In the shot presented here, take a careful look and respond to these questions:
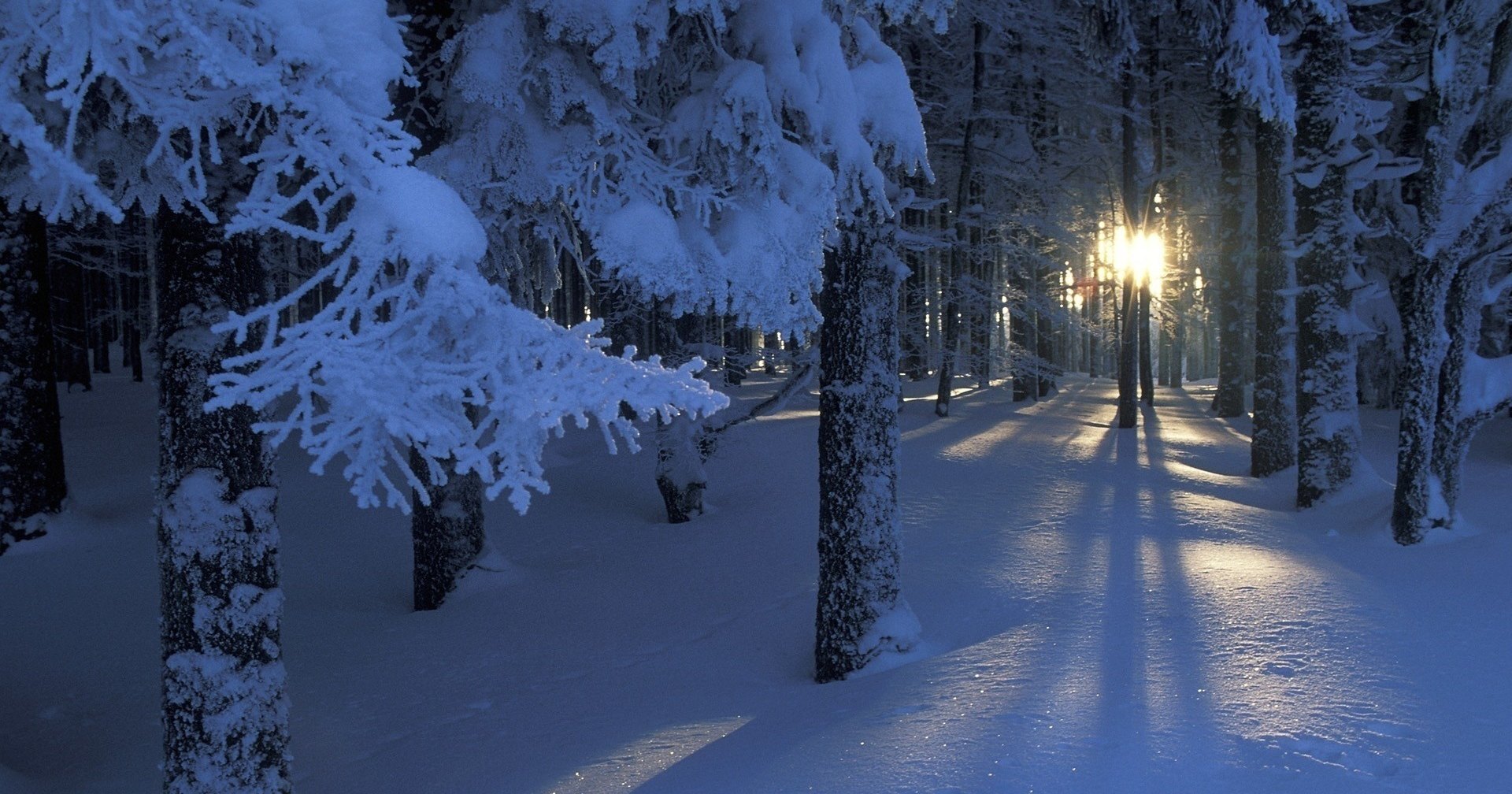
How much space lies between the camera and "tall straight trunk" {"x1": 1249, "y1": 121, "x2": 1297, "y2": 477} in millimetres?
12227

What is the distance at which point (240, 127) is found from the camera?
3764mm

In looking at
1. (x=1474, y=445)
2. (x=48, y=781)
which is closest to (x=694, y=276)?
(x=48, y=781)

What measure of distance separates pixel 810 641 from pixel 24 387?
9059mm

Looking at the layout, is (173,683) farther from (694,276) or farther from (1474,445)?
(1474,445)

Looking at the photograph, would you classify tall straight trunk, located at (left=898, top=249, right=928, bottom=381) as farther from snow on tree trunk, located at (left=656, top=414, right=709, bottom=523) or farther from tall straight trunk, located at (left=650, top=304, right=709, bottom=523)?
snow on tree trunk, located at (left=656, top=414, right=709, bottom=523)

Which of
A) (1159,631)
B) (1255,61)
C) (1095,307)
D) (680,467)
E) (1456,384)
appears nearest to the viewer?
(1159,631)

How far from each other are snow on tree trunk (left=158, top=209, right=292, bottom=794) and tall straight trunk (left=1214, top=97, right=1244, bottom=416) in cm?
1553

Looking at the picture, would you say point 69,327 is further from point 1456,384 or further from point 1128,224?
point 1456,384

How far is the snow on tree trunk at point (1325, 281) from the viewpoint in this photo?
32.7ft

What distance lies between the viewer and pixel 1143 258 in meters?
18.3

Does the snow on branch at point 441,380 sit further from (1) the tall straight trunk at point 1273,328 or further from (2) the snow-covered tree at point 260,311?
(1) the tall straight trunk at point 1273,328

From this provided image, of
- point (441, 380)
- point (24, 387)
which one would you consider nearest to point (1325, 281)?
point (441, 380)

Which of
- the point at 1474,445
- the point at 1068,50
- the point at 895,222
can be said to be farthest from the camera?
the point at 1068,50

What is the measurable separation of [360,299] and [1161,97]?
61.8 ft
